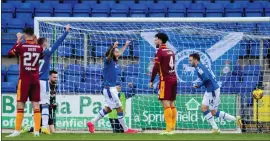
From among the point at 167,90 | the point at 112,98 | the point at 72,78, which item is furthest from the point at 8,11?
the point at 167,90

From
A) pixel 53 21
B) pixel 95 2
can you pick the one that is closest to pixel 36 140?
pixel 53 21

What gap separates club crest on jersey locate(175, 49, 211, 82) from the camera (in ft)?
58.4

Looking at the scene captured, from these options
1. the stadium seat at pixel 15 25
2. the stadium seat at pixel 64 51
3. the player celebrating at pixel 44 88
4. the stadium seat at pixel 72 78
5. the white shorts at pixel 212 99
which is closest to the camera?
the player celebrating at pixel 44 88

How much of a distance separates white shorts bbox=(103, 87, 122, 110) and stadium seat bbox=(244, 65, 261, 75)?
13.5 ft

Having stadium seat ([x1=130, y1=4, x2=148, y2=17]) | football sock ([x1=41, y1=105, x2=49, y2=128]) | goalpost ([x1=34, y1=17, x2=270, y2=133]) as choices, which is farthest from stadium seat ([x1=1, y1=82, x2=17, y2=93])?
stadium seat ([x1=130, y1=4, x2=148, y2=17])

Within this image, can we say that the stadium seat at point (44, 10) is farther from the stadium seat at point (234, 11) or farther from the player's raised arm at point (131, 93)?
the player's raised arm at point (131, 93)

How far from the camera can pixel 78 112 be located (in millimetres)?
17266

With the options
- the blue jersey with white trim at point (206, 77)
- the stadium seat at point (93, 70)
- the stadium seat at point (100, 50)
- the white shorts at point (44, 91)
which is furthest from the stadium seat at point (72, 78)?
the blue jersey with white trim at point (206, 77)

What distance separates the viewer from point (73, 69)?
17.2 meters

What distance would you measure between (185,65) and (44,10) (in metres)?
6.58

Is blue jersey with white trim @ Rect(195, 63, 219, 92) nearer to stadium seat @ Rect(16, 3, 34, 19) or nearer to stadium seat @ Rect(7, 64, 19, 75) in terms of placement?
stadium seat @ Rect(7, 64, 19, 75)

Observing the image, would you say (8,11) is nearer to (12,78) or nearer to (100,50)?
(12,78)

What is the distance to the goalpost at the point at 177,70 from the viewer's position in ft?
56.6

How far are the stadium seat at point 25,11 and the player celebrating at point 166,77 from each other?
975 cm
